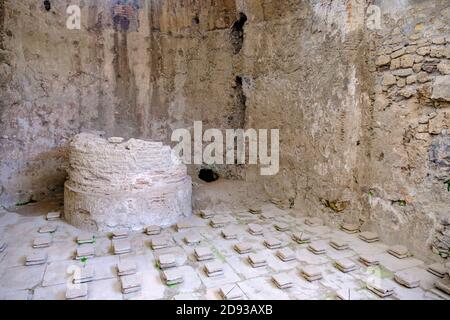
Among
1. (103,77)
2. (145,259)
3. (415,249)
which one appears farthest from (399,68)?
(103,77)

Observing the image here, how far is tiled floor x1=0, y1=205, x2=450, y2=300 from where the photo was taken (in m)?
2.58

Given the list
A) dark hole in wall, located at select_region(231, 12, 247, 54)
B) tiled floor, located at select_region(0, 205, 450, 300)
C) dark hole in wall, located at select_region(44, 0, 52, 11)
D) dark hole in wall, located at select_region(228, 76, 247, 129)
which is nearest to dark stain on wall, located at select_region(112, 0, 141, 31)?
dark hole in wall, located at select_region(44, 0, 52, 11)

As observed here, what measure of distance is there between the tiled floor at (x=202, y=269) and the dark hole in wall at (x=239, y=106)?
2.43 metres

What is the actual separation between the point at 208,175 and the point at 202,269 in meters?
2.89

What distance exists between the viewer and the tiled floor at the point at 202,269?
258 cm

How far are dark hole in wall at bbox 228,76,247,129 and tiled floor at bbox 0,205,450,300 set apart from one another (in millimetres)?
2430

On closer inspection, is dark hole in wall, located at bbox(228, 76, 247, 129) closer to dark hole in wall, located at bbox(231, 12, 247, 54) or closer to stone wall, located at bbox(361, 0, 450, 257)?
dark hole in wall, located at bbox(231, 12, 247, 54)

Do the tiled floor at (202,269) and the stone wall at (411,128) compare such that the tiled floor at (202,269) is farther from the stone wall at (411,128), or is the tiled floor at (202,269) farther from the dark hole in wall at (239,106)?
the dark hole in wall at (239,106)

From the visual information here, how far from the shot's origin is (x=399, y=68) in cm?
343

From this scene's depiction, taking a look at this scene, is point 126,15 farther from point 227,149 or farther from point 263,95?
point 227,149

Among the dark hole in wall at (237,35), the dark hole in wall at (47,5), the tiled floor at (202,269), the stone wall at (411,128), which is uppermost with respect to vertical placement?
the dark hole in wall at (47,5)

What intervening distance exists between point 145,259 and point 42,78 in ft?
12.1

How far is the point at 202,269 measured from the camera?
2.97 m

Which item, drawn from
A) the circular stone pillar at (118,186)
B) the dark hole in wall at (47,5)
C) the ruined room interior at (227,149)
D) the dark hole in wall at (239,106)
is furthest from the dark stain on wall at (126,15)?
the circular stone pillar at (118,186)
